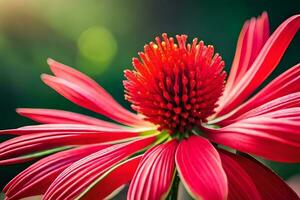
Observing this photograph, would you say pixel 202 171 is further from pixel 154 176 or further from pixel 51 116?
pixel 51 116

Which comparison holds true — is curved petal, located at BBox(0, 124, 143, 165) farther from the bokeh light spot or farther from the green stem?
the bokeh light spot

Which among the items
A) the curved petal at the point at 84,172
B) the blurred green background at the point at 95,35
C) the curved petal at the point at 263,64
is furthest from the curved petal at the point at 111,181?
→ the blurred green background at the point at 95,35

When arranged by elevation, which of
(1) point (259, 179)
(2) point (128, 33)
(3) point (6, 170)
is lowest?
(1) point (259, 179)

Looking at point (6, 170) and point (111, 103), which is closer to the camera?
point (111, 103)

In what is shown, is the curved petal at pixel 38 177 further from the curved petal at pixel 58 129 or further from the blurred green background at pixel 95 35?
the blurred green background at pixel 95 35

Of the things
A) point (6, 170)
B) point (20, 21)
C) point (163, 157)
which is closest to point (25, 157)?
point (163, 157)

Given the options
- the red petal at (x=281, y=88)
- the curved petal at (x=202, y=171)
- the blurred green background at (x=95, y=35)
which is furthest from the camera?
the blurred green background at (x=95, y=35)

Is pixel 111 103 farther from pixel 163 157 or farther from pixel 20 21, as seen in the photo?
pixel 20 21

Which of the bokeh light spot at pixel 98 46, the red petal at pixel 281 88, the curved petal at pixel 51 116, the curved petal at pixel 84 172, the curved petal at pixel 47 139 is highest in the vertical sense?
the bokeh light spot at pixel 98 46
